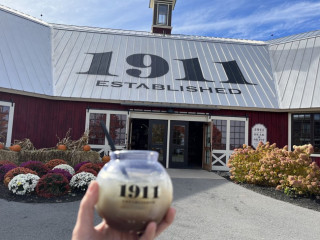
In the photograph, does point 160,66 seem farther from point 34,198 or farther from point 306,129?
point 34,198

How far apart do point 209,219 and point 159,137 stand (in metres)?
6.65

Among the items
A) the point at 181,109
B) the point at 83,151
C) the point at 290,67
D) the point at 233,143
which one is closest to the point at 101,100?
the point at 83,151

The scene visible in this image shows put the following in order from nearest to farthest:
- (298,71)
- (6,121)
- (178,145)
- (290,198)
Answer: (290,198) → (6,121) → (178,145) → (298,71)

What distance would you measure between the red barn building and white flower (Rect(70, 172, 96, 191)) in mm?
4436

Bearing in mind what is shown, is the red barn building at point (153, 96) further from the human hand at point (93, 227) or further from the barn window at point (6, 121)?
the human hand at point (93, 227)

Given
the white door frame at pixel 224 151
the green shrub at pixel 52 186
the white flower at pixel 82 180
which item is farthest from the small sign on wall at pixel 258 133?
the green shrub at pixel 52 186

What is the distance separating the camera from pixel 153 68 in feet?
39.6

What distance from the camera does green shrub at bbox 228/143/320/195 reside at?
260 inches

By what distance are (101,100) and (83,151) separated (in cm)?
264

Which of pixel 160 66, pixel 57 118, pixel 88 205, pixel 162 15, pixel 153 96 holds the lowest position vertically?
pixel 88 205

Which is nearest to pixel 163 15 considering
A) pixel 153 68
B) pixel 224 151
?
pixel 153 68

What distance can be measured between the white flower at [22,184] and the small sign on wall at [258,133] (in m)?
8.72

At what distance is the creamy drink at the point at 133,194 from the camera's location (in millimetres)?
1066

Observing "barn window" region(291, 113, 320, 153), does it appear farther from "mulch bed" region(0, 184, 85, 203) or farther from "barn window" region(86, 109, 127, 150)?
"mulch bed" region(0, 184, 85, 203)
